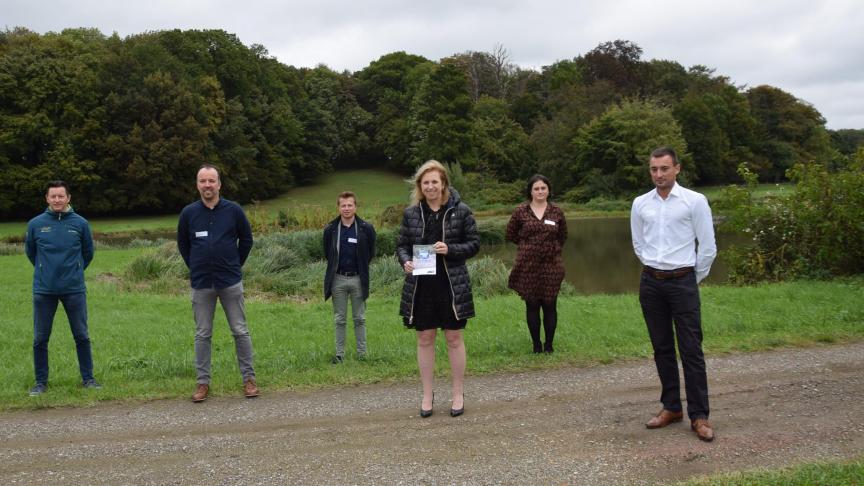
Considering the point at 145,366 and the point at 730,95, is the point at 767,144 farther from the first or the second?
the point at 145,366

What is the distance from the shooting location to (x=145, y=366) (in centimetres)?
734

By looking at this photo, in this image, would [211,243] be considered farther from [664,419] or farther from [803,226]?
[803,226]

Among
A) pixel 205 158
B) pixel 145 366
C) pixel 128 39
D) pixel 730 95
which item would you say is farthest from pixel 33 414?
pixel 730 95

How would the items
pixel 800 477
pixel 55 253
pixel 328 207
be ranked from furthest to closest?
pixel 328 207, pixel 55 253, pixel 800 477

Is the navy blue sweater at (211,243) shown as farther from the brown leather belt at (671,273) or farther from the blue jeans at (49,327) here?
the brown leather belt at (671,273)

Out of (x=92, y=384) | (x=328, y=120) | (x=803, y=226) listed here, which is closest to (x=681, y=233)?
(x=92, y=384)

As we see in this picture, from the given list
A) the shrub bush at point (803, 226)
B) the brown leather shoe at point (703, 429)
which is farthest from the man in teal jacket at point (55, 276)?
the shrub bush at point (803, 226)

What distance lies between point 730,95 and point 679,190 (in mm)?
62007

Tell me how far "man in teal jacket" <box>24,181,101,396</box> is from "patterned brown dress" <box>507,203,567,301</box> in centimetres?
459

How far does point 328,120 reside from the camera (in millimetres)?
64438

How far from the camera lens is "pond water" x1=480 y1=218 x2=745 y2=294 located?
16531mm

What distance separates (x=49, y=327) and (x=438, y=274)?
4.09m

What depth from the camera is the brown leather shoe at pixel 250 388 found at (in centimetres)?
609

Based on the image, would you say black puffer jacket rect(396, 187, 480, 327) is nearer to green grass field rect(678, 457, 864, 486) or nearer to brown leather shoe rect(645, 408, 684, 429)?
brown leather shoe rect(645, 408, 684, 429)
